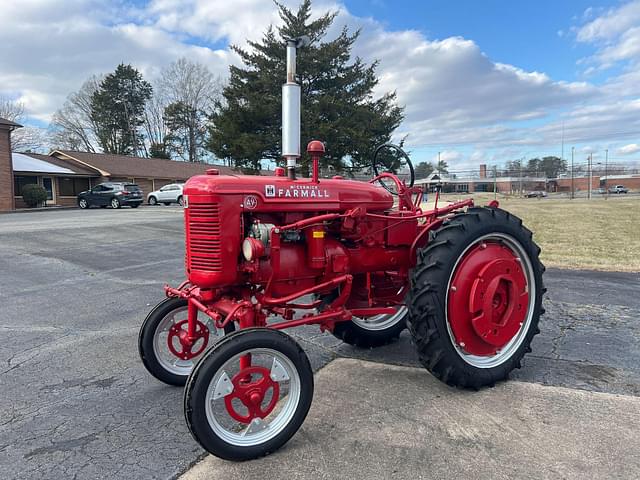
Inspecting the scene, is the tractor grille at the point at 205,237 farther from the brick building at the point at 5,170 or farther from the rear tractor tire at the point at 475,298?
the brick building at the point at 5,170

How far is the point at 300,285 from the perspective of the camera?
3.16 metres

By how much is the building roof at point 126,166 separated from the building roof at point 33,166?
224cm

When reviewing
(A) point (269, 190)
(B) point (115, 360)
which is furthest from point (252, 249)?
(B) point (115, 360)

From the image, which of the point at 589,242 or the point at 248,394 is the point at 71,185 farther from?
the point at 248,394

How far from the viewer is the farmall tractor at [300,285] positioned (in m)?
2.48

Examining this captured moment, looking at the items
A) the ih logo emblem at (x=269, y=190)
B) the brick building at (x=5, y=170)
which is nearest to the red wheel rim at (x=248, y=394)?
the ih logo emblem at (x=269, y=190)

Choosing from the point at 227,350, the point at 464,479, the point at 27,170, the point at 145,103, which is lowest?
the point at 464,479

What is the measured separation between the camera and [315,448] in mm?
2488

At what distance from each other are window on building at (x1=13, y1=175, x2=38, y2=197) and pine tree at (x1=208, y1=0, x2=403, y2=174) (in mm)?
13947

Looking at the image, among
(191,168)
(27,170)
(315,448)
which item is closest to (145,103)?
(191,168)

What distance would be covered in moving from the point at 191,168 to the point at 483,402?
4041 cm

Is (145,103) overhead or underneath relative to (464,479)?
overhead

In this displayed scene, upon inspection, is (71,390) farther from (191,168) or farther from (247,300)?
(191,168)

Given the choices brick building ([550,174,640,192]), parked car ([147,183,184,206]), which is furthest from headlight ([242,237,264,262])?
brick building ([550,174,640,192])
